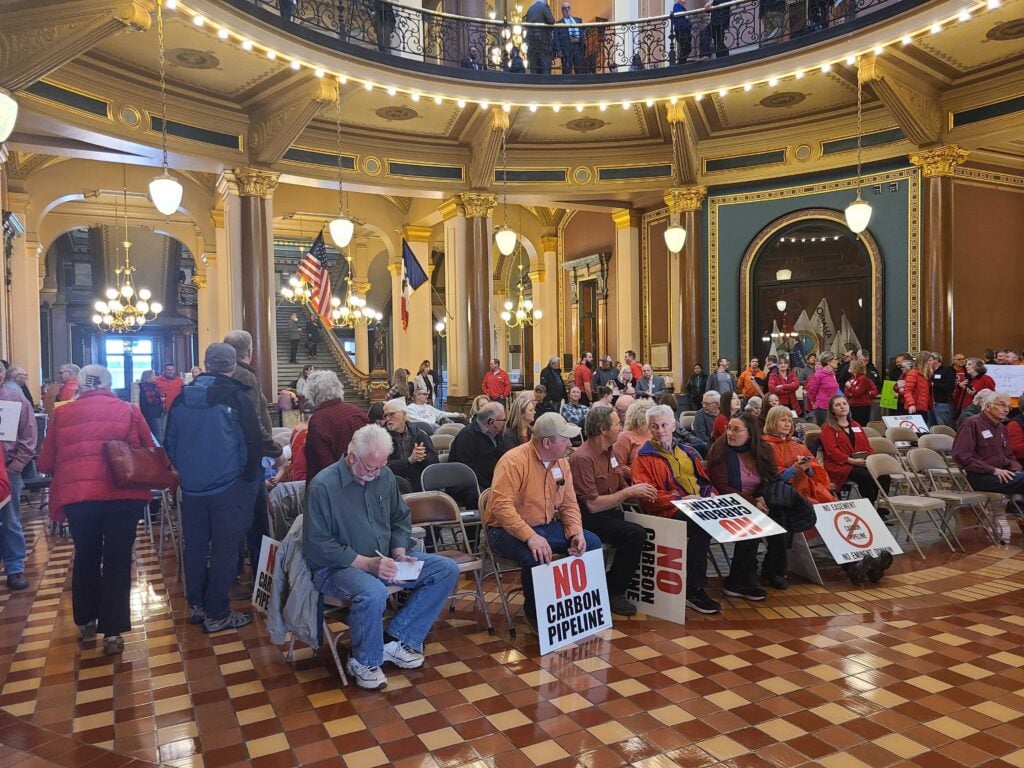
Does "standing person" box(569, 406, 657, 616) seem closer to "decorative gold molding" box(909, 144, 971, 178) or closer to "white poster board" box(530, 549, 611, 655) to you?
"white poster board" box(530, 549, 611, 655)

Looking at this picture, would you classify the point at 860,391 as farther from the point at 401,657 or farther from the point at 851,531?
the point at 401,657

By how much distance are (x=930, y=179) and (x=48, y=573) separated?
12.1 m

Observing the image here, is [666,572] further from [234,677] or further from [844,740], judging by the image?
[234,677]

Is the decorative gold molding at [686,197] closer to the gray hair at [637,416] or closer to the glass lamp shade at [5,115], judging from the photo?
the gray hair at [637,416]

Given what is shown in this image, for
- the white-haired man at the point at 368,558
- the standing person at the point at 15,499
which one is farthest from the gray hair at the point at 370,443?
the standing person at the point at 15,499

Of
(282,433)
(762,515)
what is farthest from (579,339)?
(762,515)

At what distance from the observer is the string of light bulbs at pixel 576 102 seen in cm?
809

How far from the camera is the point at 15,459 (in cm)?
548

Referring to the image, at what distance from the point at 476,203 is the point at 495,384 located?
3.19 metres

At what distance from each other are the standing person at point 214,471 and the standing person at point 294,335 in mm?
17067

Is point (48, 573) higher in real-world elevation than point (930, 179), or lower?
lower

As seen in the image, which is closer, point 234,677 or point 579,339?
point 234,677

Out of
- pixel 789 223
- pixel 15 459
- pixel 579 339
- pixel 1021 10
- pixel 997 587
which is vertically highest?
pixel 1021 10

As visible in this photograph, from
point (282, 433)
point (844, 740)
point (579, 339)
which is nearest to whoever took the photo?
point (844, 740)
